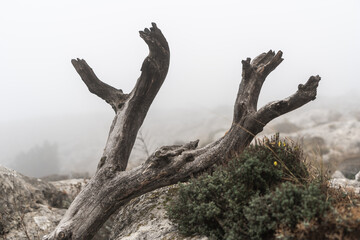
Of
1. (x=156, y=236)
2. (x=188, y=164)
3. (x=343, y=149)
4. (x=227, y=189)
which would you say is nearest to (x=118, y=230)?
(x=156, y=236)

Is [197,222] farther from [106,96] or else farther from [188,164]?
[106,96]

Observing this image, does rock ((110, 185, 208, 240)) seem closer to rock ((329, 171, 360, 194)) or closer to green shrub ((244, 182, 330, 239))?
green shrub ((244, 182, 330, 239))

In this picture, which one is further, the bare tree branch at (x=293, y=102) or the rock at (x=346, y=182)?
the rock at (x=346, y=182)

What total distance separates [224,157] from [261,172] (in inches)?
80.3

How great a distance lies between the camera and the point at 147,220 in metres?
6.30

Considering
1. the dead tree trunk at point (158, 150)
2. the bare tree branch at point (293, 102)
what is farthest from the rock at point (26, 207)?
the bare tree branch at point (293, 102)

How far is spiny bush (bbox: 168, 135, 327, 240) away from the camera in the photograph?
3.75 m

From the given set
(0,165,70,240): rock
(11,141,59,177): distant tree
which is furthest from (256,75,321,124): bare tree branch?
(11,141,59,177): distant tree

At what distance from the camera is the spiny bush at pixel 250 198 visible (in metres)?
3.75

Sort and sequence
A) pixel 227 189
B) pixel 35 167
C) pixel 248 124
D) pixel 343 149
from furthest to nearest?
pixel 35 167
pixel 343 149
pixel 248 124
pixel 227 189

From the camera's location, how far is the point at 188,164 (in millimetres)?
6609

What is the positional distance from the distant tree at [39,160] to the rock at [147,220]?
88.7 m

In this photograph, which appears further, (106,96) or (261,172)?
(106,96)

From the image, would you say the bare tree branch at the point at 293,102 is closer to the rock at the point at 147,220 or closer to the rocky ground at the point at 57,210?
the rocky ground at the point at 57,210
